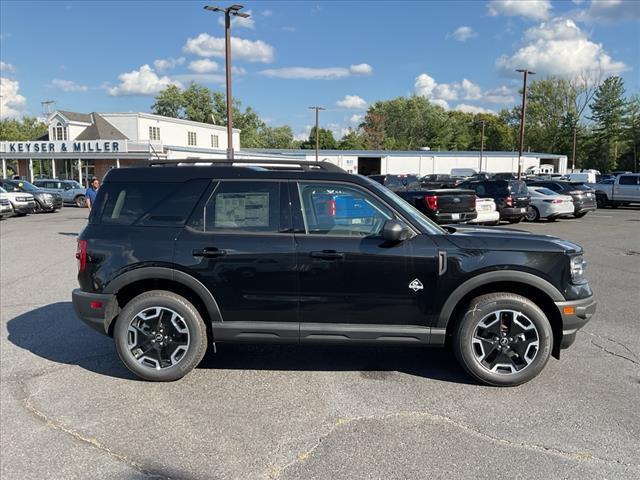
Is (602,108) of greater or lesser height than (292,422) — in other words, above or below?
above

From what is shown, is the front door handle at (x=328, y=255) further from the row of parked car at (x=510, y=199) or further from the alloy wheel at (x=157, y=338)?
the row of parked car at (x=510, y=199)

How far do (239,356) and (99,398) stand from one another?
137cm

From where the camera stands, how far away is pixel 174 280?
4.27 m

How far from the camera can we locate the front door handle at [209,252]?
4.21m

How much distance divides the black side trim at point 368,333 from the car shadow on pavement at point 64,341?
1.74 metres

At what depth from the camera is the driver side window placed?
13.9 feet

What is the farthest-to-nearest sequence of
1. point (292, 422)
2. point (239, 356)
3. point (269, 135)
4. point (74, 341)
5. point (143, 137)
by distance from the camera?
point (269, 135)
point (143, 137)
point (74, 341)
point (239, 356)
point (292, 422)

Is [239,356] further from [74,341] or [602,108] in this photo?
[602,108]

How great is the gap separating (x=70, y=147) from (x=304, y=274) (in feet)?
135

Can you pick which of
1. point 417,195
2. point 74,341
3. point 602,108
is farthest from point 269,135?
point 74,341

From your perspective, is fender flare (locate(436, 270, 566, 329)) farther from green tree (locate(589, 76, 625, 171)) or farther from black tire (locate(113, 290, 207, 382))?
green tree (locate(589, 76, 625, 171))

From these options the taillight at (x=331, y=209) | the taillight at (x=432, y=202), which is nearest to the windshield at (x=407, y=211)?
the taillight at (x=331, y=209)

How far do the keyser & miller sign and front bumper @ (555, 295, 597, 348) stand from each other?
3842cm

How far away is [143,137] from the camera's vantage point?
1731 inches
